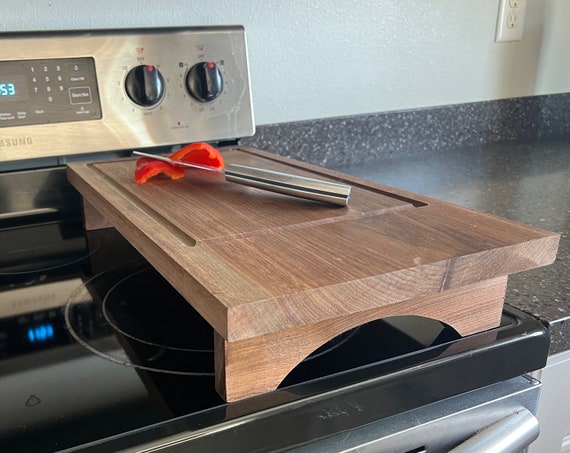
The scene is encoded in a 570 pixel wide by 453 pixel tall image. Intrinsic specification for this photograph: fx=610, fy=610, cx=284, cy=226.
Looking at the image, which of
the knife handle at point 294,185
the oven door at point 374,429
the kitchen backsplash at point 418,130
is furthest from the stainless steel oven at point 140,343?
the kitchen backsplash at point 418,130

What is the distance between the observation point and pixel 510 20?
1.26m

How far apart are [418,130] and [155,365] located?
868 mm

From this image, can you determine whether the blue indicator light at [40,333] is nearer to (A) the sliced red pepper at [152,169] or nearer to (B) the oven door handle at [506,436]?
(A) the sliced red pepper at [152,169]

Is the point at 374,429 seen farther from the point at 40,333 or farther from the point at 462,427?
the point at 40,333

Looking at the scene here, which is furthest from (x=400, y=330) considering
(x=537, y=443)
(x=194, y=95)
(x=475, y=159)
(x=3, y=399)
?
(x=475, y=159)

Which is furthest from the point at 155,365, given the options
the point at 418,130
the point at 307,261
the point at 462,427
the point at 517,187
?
the point at 418,130

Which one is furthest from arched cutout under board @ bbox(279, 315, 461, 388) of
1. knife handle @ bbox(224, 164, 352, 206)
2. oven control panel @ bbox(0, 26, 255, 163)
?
oven control panel @ bbox(0, 26, 255, 163)

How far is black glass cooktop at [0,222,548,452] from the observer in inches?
16.5

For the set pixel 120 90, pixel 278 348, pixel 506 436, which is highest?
pixel 120 90

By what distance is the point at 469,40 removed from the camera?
1.23m

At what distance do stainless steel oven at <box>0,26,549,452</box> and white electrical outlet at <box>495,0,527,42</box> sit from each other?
689 millimetres

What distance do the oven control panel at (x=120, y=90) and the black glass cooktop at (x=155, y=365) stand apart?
239 mm

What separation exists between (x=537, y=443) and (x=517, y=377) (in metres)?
0.14

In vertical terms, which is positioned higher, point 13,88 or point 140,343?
point 13,88
